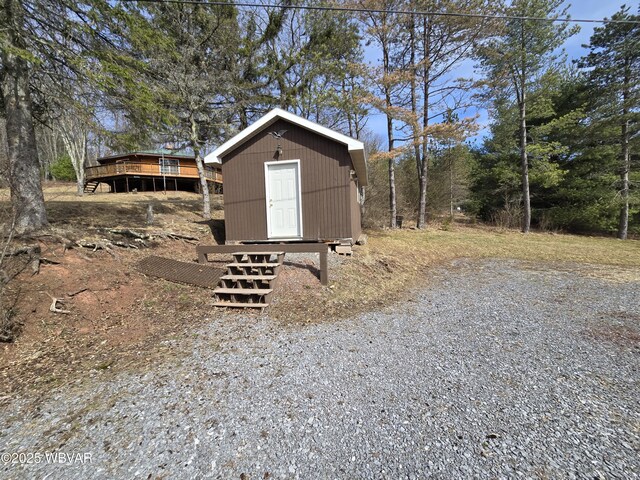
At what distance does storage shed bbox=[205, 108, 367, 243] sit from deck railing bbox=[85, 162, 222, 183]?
14.8 metres

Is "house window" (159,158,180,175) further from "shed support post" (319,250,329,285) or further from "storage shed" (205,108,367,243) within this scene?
"shed support post" (319,250,329,285)

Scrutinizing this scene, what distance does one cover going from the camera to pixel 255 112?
13.7 m

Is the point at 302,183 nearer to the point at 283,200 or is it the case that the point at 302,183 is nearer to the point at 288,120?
the point at 283,200

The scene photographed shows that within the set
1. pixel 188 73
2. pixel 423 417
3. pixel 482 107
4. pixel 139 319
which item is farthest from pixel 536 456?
pixel 482 107

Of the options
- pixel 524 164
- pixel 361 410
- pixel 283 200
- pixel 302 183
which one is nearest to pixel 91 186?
pixel 283 200

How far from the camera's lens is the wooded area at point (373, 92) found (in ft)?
17.8

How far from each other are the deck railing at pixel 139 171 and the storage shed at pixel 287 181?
48.5 feet

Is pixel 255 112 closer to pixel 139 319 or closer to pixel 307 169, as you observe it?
pixel 307 169

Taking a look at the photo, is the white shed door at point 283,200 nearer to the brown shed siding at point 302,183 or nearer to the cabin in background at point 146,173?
the brown shed siding at point 302,183

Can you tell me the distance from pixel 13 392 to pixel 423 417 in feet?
11.8

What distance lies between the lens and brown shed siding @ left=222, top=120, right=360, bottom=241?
24.2 ft

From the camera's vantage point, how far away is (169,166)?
2283 centimetres

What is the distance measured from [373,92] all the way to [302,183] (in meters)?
8.02

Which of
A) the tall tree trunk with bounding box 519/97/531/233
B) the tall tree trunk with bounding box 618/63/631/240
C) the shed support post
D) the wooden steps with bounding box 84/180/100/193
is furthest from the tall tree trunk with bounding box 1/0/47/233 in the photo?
the tall tree trunk with bounding box 618/63/631/240
